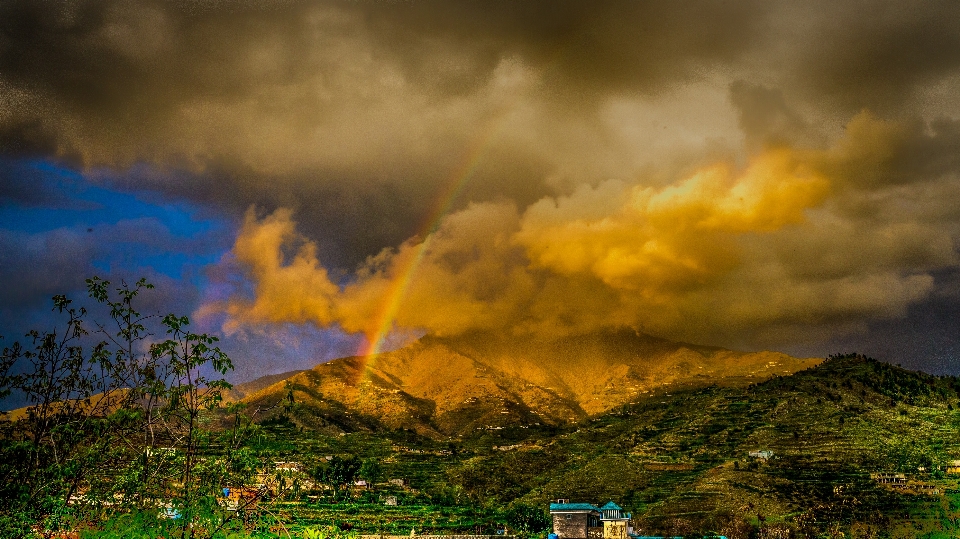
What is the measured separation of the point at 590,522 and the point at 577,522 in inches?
60.2

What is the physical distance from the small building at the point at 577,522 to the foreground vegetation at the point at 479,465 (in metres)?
4.84

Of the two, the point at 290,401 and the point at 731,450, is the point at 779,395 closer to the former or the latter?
the point at 731,450

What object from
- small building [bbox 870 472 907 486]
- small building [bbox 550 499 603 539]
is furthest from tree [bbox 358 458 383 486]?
small building [bbox 870 472 907 486]

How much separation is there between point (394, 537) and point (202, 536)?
6404 cm

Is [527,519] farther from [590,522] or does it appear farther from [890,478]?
[890,478]

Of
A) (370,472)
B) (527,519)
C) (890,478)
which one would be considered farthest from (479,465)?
(890,478)

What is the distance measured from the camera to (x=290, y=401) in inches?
486

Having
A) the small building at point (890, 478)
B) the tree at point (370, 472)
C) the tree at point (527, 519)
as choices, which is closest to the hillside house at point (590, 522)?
the tree at point (527, 519)

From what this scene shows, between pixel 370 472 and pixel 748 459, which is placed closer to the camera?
pixel 748 459

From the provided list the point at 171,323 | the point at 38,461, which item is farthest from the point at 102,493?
the point at 171,323

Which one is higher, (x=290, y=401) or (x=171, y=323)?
(x=171, y=323)

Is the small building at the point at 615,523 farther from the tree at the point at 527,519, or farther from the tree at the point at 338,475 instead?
the tree at the point at 338,475

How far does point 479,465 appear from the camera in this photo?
134125 mm

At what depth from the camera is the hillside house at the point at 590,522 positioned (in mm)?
76250
